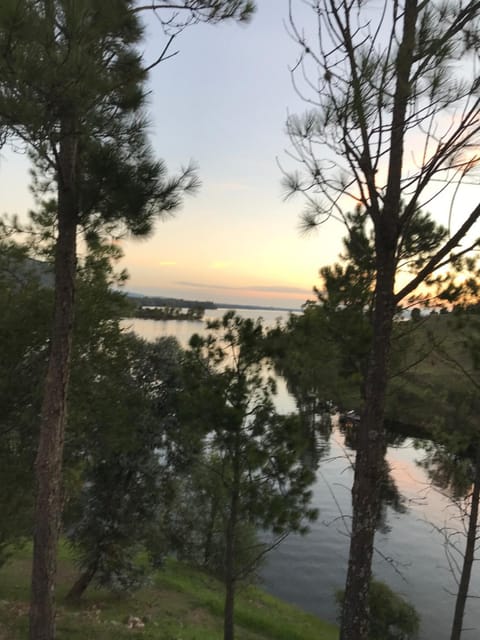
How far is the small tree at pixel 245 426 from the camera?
10500 millimetres

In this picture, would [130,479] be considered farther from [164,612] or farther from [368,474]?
[368,474]

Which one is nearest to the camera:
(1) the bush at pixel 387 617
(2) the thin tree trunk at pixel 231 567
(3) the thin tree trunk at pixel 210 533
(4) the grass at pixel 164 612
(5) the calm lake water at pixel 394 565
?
(2) the thin tree trunk at pixel 231 567

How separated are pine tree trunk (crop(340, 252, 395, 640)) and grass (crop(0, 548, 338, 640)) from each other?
8.01 m

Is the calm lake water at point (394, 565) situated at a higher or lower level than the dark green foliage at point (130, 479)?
lower

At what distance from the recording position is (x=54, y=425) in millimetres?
7113

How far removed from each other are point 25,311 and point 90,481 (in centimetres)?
640

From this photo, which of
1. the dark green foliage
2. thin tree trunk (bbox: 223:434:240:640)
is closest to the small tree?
thin tree trunk (bbox: 223:434:240:640)

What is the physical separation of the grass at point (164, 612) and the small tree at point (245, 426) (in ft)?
11.6

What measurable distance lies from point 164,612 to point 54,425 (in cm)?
1211

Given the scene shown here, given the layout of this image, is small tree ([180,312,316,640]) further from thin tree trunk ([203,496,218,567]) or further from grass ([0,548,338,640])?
thin tree trunk ([203,496,218,567])

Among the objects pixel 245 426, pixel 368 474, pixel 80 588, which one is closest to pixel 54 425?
pixel 368 474

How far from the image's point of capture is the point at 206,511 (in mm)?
20703

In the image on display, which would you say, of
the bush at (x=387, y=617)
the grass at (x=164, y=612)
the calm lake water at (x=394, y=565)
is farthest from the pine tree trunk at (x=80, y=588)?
the bush at (x=387, y=617)

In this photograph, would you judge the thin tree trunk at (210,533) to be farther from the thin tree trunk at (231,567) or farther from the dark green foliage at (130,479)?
the thin tree trunk at (231,567)
